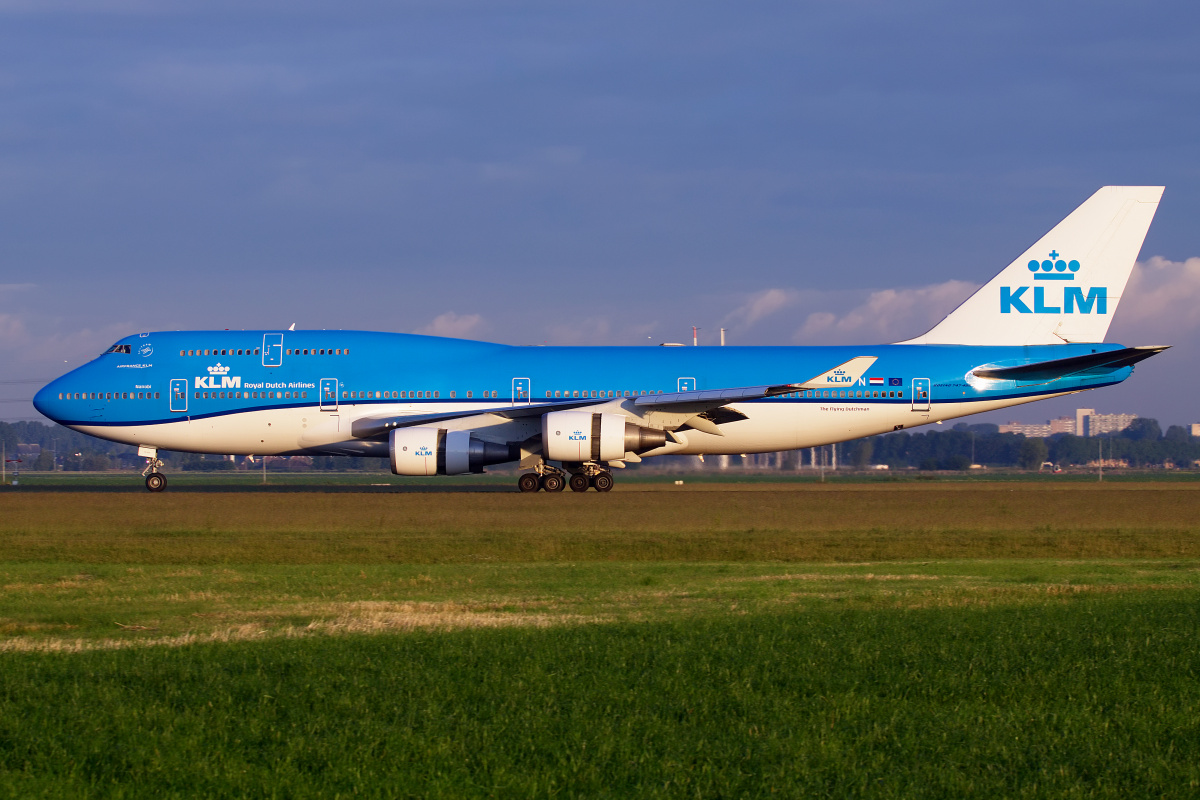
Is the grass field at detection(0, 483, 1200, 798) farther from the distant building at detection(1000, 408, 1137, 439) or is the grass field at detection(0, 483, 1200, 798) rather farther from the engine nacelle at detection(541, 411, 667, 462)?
the distant building at detection(1000, 408, 1137, 439)

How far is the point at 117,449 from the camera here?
542 feet

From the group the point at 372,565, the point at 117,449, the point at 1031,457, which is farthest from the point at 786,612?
the point at 117,449

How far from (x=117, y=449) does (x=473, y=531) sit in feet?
533

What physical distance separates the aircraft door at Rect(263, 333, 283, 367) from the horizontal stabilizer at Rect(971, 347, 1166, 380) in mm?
18557

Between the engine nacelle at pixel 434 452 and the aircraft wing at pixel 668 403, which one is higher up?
the aircraft wing at pixel 668 403

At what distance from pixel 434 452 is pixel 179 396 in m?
8.02

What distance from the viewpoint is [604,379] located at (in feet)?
96.7

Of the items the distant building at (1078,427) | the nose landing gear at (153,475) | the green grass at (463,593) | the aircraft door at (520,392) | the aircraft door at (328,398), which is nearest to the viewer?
the green grass at (463,593)

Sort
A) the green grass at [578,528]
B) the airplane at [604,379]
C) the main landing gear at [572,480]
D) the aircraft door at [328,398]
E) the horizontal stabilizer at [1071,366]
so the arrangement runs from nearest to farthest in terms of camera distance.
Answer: the green grass at [578,528]
the horizontal stabilizer at [1071,366]
the main landing gear at [572,480]
the airplane at [604,379]
the aircraft door at [328,398]

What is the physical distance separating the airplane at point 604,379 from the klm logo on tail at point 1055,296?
0.04 metres

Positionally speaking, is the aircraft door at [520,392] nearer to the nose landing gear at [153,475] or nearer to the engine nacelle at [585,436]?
the engine nacelle at [585,436]

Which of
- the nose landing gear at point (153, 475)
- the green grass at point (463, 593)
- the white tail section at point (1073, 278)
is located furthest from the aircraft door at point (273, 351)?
the white tail section at point (1073, 278)

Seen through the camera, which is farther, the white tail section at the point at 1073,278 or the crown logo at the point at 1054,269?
the crown logo at the point at 1054,269

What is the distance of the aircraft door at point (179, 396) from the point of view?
29812 mm
